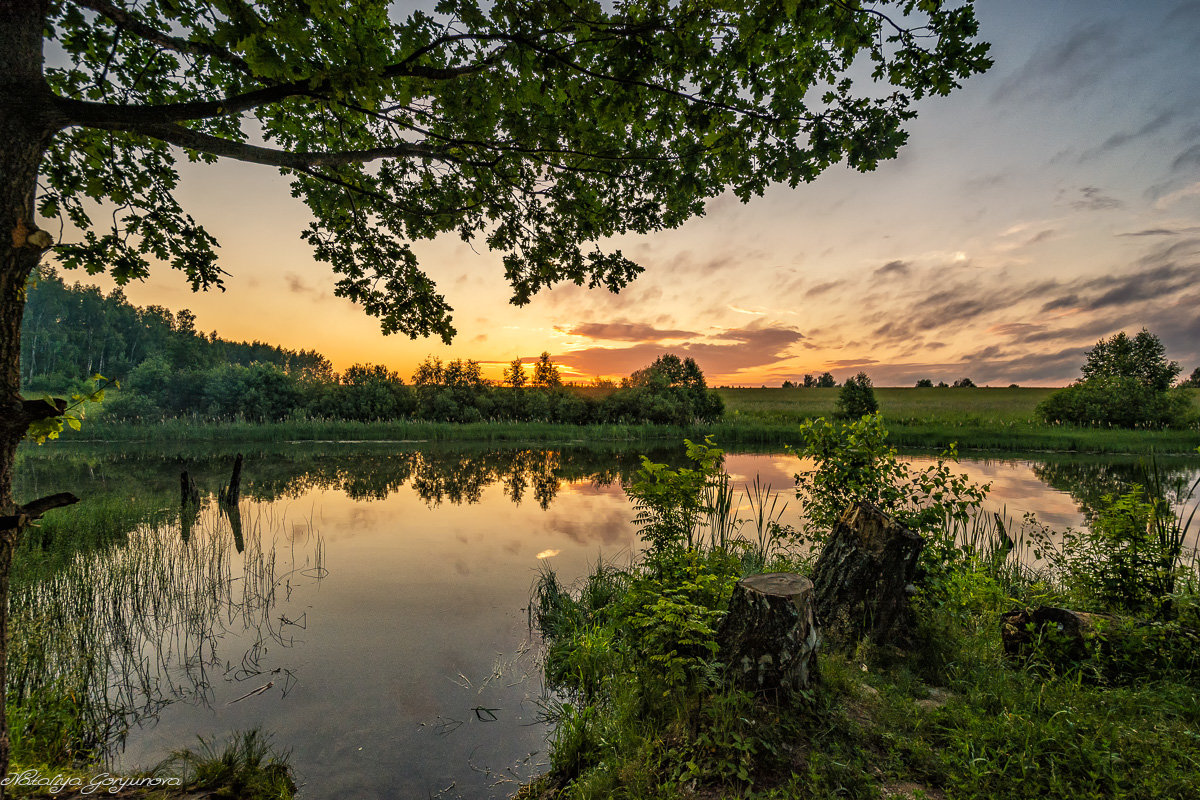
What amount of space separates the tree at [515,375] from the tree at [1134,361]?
59.9 metres

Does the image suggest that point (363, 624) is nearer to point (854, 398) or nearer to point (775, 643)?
point (775, 643)

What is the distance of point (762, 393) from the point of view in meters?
88.6

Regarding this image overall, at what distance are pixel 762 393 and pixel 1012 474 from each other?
2796 inches

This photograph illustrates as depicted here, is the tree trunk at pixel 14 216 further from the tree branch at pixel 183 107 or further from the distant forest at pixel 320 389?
the distant forest at pixel 320 389

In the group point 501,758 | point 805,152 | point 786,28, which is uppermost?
point 786,28

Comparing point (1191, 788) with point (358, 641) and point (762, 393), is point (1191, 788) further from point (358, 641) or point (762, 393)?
point (762, 393)

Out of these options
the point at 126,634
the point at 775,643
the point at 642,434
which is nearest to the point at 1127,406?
the point at 642,434

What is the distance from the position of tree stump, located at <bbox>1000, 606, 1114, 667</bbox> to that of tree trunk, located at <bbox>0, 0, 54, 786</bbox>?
7.20 meters

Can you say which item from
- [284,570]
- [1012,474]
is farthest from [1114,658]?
[1012,474]

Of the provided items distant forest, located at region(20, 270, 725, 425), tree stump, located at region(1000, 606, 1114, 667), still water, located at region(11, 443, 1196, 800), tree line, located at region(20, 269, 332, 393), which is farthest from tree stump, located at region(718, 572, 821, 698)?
tree line, located at region(20, 269, 332, 393)

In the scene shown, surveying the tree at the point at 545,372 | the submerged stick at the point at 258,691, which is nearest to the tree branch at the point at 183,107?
the submerged stick at the point at 258,691

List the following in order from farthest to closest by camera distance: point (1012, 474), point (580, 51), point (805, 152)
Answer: point (1012, 474) → point (580, 51) → point (805, 152)

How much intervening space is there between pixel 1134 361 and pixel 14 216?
74.1 meters

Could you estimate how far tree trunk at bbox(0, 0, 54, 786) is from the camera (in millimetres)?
2232
